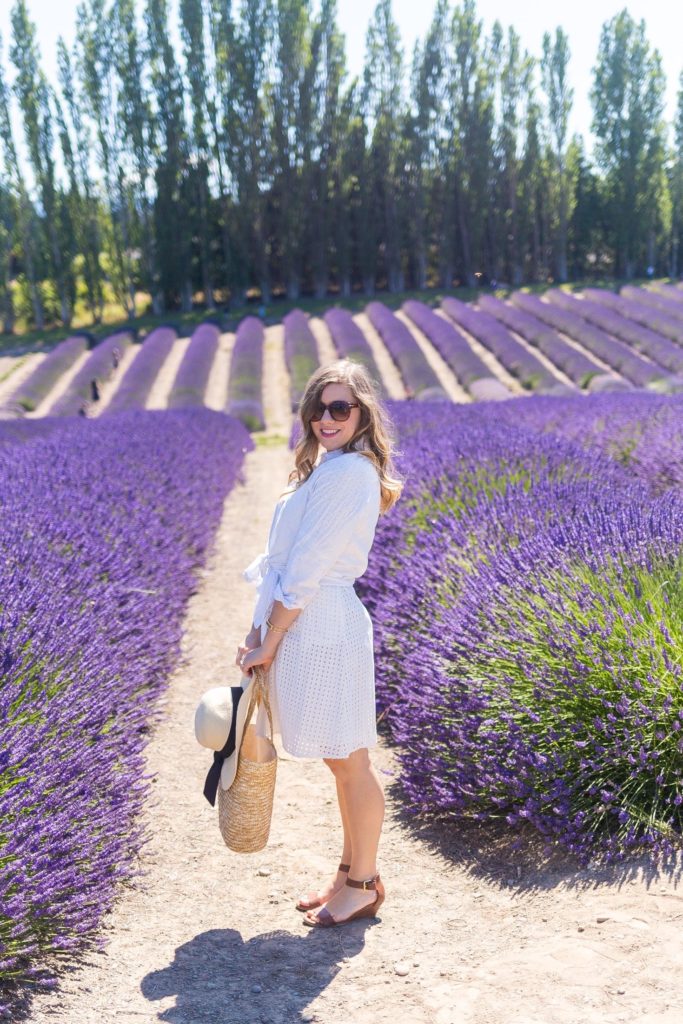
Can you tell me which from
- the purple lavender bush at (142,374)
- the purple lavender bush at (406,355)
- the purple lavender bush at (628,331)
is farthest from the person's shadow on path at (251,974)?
the purple lavender bush at (628,331)

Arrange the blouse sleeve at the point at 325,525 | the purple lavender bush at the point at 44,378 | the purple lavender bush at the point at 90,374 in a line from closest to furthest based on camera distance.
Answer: the blouse sleeve at the point at 325,525, the purple lavender bush at the point at 90,374, the purple lavender bush at the point at 44,378

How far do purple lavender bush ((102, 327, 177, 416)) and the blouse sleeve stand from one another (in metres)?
14.4

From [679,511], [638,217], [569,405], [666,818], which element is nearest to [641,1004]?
[666,818]

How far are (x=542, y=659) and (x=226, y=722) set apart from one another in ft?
3.78

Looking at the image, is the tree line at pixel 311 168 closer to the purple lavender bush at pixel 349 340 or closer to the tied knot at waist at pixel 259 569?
the purple lavender bush at pixel 349 340

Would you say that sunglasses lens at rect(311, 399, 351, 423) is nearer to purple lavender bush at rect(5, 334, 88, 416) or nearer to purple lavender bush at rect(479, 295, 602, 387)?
purple lavender bush at rect(5, 334, 88, 416)

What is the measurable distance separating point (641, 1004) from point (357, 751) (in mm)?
987

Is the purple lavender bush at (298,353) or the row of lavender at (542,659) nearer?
the row of lavender at (542,659)

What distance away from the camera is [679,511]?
4105 millimetres

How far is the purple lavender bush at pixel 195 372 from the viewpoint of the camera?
1925cm

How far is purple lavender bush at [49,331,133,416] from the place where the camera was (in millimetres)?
19073

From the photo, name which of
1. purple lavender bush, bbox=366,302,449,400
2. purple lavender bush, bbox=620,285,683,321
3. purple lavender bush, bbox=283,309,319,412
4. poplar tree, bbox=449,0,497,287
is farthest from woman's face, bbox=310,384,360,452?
poplar tree, bbox=449,0,497,287

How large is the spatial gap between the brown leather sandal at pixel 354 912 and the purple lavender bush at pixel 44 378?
17124 mm

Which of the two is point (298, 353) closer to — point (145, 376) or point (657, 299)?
point (145, 376)
